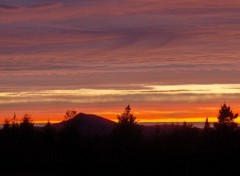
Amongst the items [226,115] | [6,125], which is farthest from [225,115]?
[6,125]

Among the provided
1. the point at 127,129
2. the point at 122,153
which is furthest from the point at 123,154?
the point at 127,129

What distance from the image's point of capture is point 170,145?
37.6 meters

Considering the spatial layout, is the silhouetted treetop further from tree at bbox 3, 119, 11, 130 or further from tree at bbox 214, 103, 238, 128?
tree at bbox 3, 119, 11, 130

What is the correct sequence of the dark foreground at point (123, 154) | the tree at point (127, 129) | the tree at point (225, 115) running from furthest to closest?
the tree at point (225, 115), the tree at point (127, 129), the dark foreground at point (123, 154)

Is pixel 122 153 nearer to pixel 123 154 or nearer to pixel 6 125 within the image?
pixel 123 154

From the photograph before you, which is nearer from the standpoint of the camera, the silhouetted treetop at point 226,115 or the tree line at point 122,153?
the tree line at point 122,153

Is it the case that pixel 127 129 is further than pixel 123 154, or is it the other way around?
pixel 127 129

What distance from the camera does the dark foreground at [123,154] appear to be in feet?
117

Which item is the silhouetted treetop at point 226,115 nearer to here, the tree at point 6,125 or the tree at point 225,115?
the tree at point 225,115

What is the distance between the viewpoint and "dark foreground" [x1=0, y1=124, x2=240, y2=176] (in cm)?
3581

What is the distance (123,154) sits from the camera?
37.7 meters

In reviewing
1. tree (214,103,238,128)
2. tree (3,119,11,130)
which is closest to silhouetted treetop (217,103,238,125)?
tree (214,103,238,128)

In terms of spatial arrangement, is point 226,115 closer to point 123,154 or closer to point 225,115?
point 225,115

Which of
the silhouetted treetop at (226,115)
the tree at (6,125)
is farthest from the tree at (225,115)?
the tree at (6,125)
